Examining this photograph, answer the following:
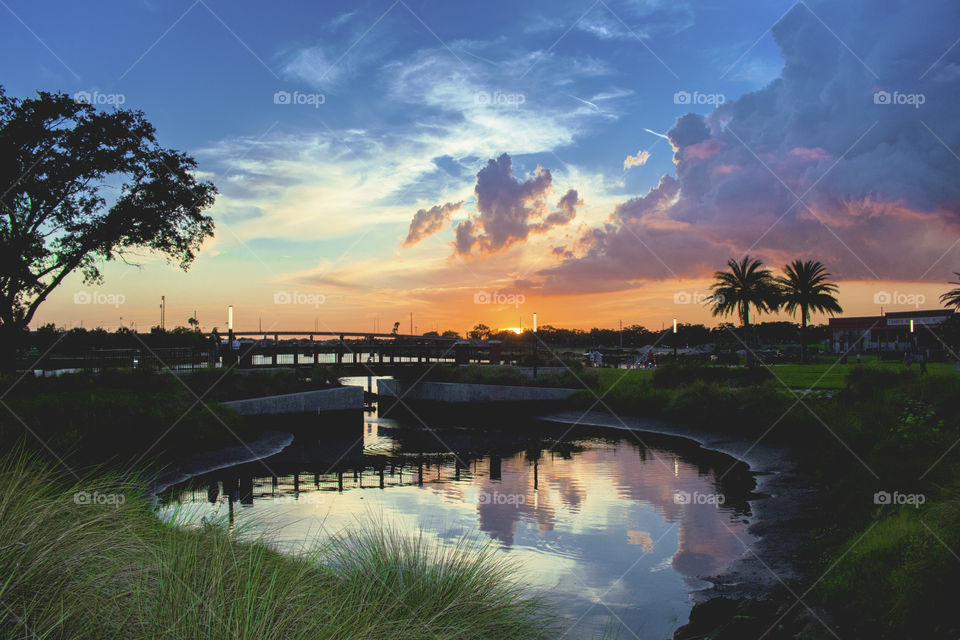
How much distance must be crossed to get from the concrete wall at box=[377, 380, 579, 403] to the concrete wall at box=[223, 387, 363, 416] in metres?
8.50

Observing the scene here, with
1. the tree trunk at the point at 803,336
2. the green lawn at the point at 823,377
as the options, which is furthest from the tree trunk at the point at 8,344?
the tree trunk at the point at 803,336

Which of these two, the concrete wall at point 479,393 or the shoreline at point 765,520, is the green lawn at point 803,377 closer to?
the concrete wall at point 479,393

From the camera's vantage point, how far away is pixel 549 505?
1806 cm

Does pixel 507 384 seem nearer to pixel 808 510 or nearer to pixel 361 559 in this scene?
pixel 808 510

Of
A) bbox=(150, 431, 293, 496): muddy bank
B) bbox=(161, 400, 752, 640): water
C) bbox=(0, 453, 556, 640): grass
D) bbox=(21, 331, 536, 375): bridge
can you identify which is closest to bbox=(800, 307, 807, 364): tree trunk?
bbox=(21, 331, 536, 375): bridge

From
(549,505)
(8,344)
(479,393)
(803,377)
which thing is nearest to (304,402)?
(479,393)

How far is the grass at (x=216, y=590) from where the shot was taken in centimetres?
505

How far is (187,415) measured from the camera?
1000 inches

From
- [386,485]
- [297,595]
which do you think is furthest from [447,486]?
[297,595]

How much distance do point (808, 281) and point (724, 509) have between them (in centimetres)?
5053

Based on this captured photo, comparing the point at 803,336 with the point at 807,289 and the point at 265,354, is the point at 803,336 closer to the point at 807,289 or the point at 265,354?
the point at 807,289

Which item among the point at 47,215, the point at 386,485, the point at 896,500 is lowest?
the point at 386,485

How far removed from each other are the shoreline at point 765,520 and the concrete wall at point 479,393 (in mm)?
13523

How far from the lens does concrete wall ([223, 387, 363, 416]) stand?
33406 millimetres
